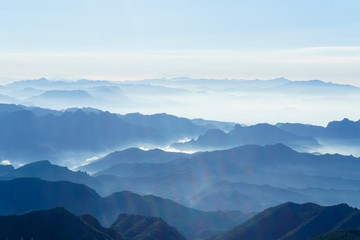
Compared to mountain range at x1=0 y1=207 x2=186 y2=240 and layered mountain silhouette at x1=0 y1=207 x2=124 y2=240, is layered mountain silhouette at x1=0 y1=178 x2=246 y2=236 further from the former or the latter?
layered mountain silhouette at x1=0 y1=207 x2=124 y2=240

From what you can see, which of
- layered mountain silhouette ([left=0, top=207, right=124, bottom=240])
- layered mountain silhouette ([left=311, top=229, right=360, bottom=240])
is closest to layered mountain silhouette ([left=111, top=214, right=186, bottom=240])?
layered mountain silhouette ([left=0, top=207, right=124, bottom=240])

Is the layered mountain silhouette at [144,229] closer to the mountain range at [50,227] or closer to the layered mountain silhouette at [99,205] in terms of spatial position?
the mountain range at [50,227]

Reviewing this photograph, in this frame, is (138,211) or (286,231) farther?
(138,211)

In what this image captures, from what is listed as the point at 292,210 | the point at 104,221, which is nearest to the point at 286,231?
the point at 292,210

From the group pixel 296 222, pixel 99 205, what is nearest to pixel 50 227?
pixel 296 222

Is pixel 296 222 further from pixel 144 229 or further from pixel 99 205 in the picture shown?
pixel 99 205

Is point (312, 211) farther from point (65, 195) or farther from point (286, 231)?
point (65, 195)
